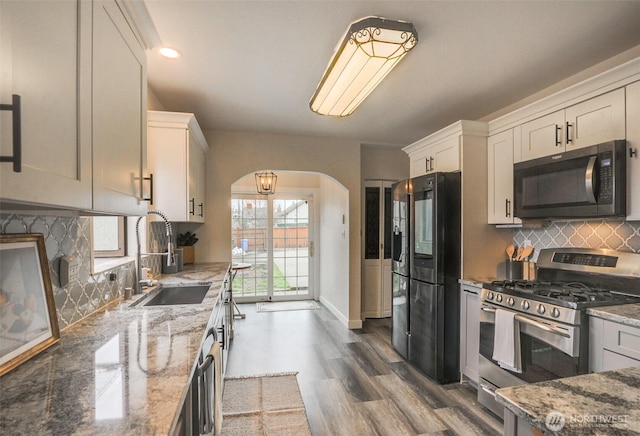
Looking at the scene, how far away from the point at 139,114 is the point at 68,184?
77cm

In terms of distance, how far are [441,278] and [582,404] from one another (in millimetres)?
2076

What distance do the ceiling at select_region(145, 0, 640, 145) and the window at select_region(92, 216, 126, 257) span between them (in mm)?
1142

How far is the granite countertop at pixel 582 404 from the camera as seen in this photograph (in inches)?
27.6

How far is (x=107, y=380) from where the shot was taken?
0.93 metres

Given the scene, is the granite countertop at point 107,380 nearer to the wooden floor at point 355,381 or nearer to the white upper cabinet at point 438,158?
the wooden floor at point 355,381

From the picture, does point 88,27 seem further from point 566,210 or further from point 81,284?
point 566,210

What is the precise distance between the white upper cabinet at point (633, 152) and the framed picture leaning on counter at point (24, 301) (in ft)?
9.67

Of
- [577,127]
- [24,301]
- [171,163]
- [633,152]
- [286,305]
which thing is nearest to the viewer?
[24,301]

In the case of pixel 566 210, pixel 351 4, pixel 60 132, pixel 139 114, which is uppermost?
pixel 351 4

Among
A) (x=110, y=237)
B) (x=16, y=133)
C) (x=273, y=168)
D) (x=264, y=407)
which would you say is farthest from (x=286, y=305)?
(x=16, y=133)

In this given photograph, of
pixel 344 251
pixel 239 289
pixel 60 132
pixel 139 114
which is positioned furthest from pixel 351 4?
pixel 239 289

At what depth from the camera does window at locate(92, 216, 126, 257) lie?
218cm

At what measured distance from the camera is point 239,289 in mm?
5680

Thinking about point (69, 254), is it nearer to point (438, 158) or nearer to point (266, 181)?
point (438, 158)
